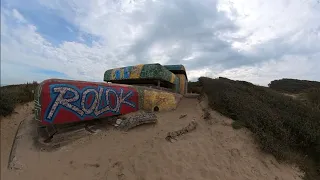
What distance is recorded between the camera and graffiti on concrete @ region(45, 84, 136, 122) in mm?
5883

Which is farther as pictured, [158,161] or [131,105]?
[131,105]

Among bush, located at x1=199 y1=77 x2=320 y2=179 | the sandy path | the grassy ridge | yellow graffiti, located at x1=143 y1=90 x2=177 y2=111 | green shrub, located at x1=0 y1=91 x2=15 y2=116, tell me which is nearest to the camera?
the sandy path

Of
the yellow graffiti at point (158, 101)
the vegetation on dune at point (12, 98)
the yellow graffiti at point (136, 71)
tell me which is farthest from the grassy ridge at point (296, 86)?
the vegetation on dune at point (12, 98)

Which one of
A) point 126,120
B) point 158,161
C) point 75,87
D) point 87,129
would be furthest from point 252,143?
point 75,87

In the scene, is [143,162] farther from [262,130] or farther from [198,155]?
[262,130]

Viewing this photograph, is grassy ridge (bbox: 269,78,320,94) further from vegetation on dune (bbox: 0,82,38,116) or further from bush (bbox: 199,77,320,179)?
vegetation on dune (bbox: 0,82,38,116)

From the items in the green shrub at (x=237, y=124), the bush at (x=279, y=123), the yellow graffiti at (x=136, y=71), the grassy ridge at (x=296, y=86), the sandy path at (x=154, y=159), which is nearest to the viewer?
the sandy path at (x=154, y=159)

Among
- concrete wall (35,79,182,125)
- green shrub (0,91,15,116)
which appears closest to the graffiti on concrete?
concrete wall (35,79,182,125)

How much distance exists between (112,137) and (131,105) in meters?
2.17

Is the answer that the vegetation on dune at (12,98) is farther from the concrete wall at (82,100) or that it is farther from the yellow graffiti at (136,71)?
the yellow graffiti at (136,71)

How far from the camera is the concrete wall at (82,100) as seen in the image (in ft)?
19.0

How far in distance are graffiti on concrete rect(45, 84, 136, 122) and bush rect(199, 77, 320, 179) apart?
4122 millimetres

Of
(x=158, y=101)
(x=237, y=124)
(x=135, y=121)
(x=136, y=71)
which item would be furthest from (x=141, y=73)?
(x=237, y=124)

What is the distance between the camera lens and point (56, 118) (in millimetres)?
5926
